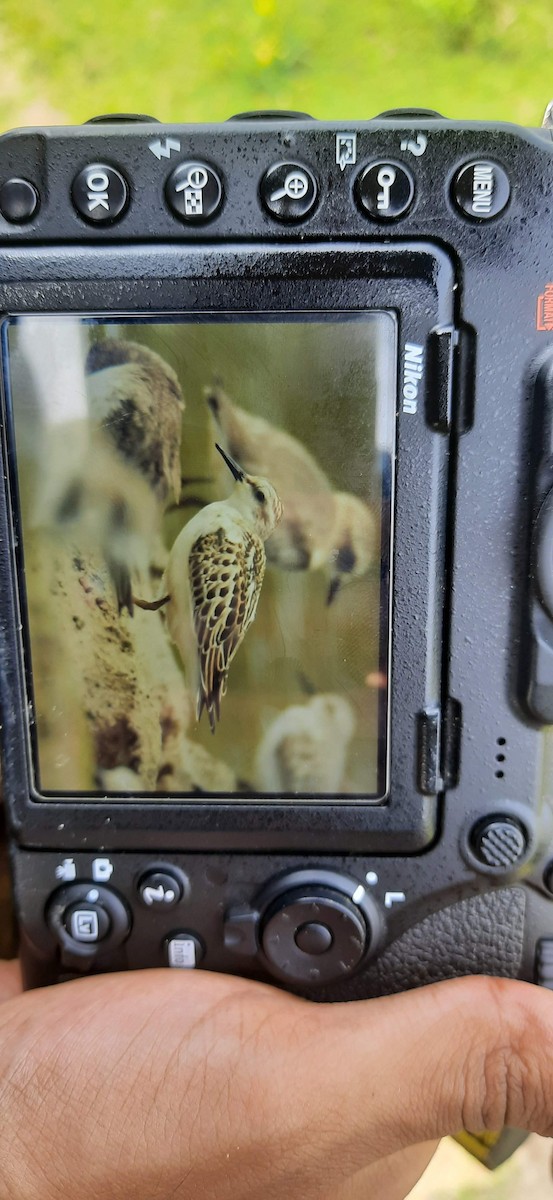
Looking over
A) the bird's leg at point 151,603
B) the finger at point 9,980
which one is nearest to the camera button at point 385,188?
the bird's leg at point 151,603

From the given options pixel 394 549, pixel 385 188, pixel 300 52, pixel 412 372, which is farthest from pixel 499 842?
pixel 300 52

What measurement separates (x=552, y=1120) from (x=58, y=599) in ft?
1.47

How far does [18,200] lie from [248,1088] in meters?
0.55

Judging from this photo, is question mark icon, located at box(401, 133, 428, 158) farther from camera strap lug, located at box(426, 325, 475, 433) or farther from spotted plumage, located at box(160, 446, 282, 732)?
spotted plumage, located at box(160, 446, 282, 732)

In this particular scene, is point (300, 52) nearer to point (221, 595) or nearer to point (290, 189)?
point (290, 189)

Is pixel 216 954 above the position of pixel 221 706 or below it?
below

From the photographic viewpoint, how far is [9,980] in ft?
2.06

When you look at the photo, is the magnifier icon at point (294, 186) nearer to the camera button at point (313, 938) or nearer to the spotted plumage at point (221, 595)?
the spotted plumage at point (221, 595)

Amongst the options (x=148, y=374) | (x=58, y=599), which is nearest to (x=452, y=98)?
(x=148, y=374)

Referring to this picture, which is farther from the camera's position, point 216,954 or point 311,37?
point 311,37

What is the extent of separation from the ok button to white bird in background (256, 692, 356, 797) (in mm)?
323

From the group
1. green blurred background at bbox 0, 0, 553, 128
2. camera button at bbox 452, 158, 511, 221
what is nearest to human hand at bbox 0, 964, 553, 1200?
camera button at bbox 452, 158, 511, 221

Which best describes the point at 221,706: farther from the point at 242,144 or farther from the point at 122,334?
the point at 242,144

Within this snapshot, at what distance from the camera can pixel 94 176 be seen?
0.46m
